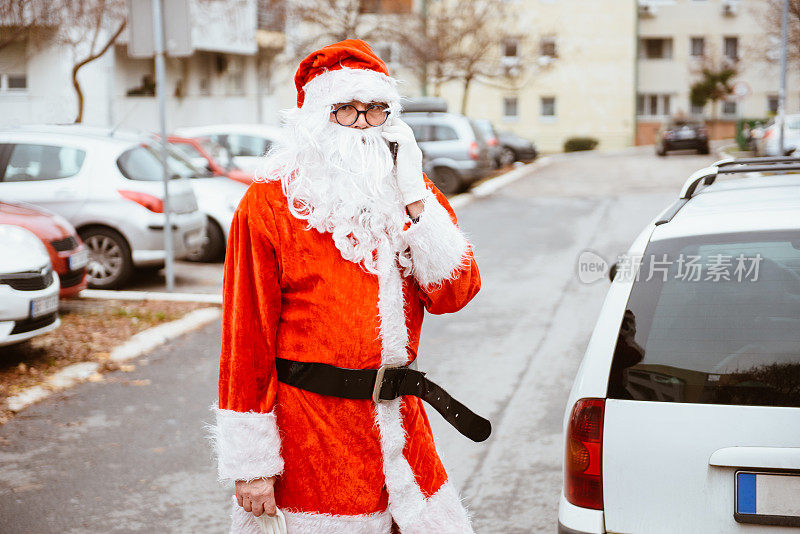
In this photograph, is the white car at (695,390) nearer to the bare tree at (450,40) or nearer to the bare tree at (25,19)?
the bare tree at (25,19)

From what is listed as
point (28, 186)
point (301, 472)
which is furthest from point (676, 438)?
point (28, 186)

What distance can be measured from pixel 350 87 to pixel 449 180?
18728 mm

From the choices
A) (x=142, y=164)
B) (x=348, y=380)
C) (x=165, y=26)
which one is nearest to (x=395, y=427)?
(x=348, y=380)

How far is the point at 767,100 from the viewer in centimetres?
5725

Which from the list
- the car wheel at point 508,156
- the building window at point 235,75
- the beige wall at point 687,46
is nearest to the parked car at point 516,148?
the car wheel at point 508,156

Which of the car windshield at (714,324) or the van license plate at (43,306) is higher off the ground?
the car windshield at (714,324)

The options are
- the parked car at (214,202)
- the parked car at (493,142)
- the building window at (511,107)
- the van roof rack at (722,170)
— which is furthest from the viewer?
the building window at (511,107)

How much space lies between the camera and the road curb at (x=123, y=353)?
6.41 m

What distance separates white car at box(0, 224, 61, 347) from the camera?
6762mm

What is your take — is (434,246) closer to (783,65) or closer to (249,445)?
(249,445)

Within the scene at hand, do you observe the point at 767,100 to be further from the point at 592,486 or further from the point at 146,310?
the point at 592,486

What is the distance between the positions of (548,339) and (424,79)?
20.2 meters

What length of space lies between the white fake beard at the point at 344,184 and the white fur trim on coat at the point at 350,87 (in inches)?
1.6

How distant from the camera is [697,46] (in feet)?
189
